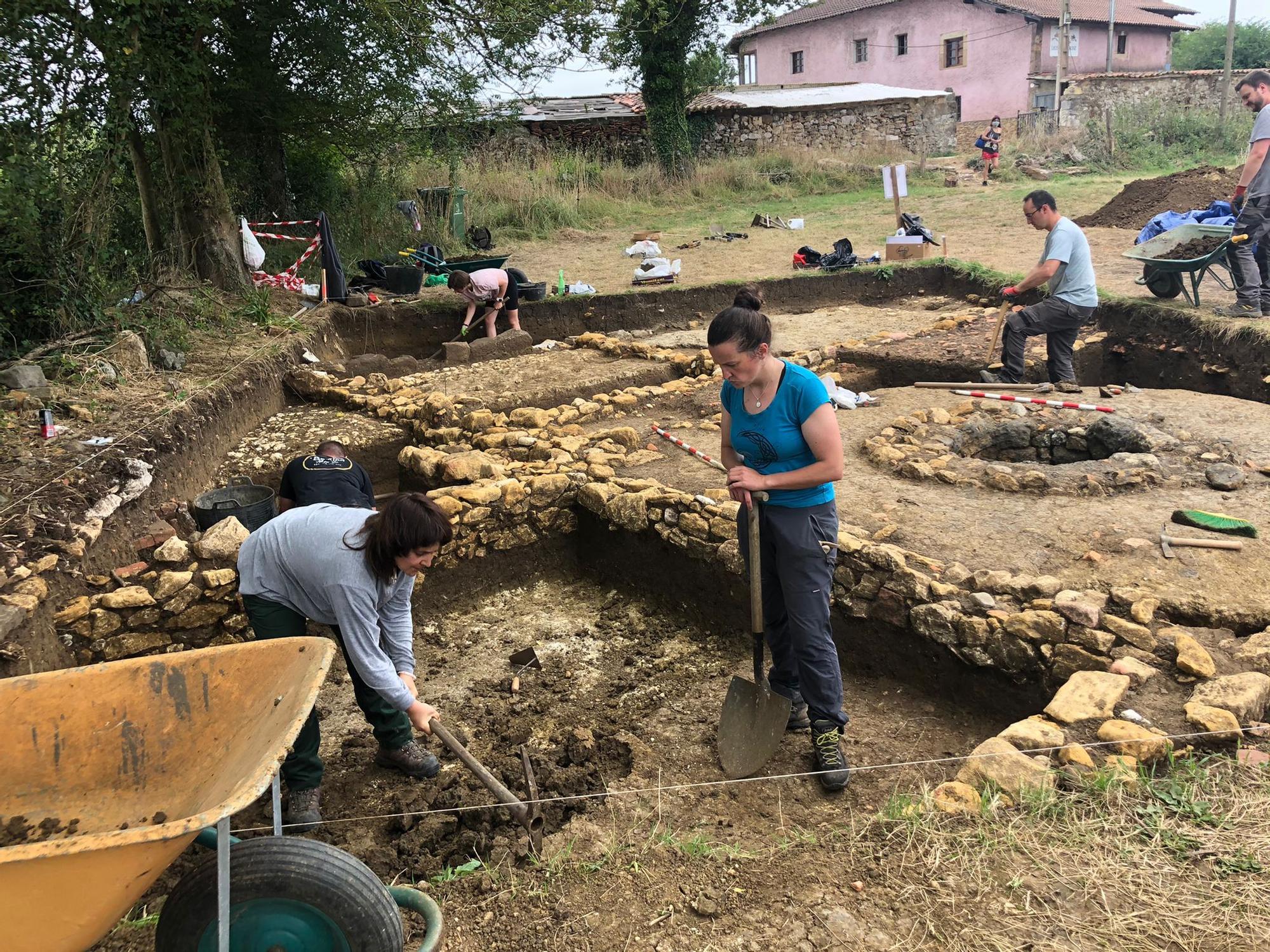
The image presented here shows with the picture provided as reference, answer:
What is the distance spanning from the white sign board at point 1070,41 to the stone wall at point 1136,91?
2967mm

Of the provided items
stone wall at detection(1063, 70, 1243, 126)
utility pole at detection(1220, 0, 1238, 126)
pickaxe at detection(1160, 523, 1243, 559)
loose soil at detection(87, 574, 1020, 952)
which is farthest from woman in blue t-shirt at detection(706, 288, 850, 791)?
stone wall at detection(1063, 70, 1243, 126)

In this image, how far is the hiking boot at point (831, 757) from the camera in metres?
3.46

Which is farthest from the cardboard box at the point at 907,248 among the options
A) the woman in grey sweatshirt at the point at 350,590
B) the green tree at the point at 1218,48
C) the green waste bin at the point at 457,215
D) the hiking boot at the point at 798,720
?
the green tree at the point at 1218,48

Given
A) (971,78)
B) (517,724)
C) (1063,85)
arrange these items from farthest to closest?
(971,78), (1063,85), (517,724)

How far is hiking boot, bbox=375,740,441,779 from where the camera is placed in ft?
12.7

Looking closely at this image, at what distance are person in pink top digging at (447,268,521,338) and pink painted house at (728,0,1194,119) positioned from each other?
23.9 metres

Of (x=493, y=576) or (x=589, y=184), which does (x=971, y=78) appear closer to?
(x=589, y=184)

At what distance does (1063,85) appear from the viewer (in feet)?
95.4

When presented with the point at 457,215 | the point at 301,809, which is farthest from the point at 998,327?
the point at 457,215

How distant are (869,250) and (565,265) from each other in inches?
196

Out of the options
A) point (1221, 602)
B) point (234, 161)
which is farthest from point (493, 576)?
point (234, 161)

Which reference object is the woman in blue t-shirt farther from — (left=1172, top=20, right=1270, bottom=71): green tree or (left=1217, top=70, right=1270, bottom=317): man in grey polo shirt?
(left=1172, top=20, right=1270, bottom=71): green tree

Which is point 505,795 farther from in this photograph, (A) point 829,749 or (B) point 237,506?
(B) point 237,506

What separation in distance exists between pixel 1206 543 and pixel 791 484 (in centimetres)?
255
